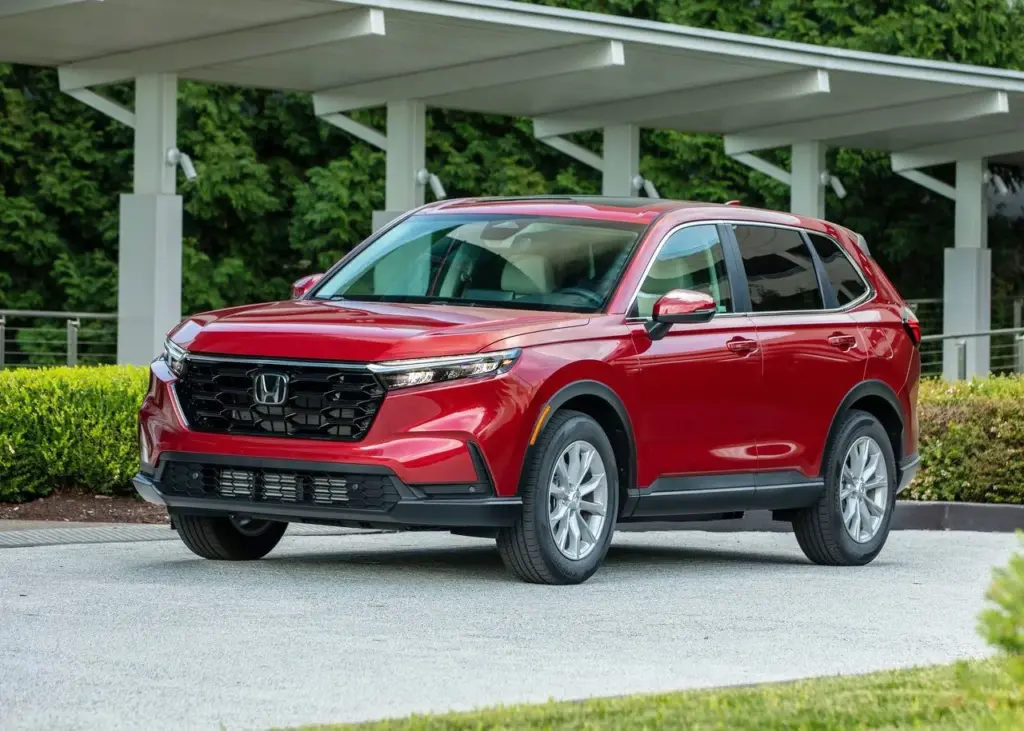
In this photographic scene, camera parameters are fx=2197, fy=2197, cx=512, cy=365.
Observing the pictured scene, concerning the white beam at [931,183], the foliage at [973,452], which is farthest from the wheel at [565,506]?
the white beam at [931,183]

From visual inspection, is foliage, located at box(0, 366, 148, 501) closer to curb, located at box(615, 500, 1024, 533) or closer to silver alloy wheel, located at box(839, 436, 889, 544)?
curb, located at box(615, 500, 1024, 533)

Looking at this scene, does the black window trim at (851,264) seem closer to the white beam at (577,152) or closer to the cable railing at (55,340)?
the cable railing at (55,340)

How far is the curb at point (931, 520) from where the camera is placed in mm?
15266

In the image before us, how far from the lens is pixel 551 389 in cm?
999

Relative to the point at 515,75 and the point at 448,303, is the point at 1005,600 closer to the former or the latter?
the point at 448,303

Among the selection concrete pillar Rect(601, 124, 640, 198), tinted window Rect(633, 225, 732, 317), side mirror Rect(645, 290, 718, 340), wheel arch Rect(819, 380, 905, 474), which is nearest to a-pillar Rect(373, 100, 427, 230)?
→ concrete pillar Rect(601, 124, 640, 198)

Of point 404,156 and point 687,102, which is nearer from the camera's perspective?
point 404,156

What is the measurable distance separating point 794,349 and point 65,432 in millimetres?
4964

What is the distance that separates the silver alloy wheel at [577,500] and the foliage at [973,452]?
6.06 m

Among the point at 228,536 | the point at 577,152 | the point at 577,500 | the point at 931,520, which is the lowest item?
the point at 931,520

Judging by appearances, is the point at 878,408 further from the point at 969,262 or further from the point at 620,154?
the point at 969,262

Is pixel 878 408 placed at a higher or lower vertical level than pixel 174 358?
lower

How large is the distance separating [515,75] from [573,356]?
1208 cm

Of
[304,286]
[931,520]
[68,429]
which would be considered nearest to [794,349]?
[304,286]
